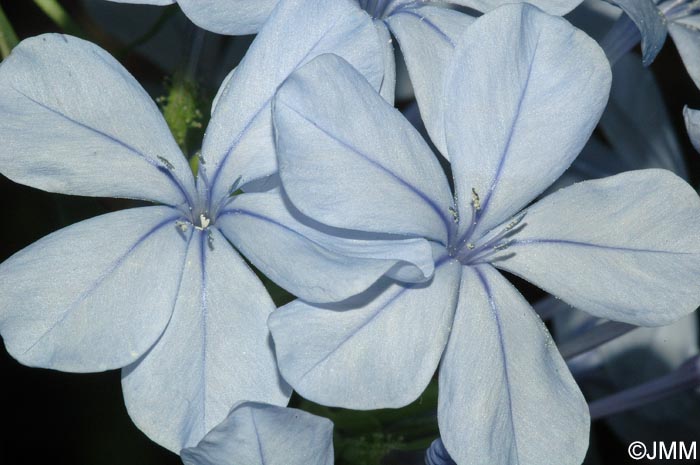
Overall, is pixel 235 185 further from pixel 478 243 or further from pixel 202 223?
pixel 478 243

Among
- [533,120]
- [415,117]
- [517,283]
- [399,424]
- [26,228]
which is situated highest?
[533,120]

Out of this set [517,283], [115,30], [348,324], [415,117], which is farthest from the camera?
[517,283]

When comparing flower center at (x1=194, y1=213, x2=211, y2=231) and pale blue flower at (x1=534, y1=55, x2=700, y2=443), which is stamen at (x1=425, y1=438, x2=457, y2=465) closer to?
flower center at (x1=194, y1=213, x2=211, y2=231)

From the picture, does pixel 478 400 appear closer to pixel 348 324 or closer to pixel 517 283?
pixel 348 324

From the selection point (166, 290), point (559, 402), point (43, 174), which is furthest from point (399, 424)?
point (43, 174)

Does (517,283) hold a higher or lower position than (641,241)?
lower

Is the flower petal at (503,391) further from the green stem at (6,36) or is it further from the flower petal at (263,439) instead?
the green stem at (6,36)
